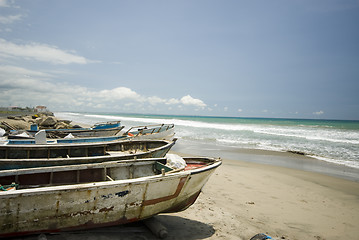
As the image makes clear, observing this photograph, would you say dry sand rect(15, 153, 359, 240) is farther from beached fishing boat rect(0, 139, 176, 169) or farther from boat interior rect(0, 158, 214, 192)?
beached fishing boat rect(0, 139, 176, 169)

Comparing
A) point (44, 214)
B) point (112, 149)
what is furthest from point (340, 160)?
point (44, 214)

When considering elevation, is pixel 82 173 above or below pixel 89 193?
below

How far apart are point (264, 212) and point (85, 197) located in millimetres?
5028

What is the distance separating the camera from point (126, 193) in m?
4.16

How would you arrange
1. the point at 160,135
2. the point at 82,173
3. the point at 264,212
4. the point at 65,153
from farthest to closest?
the point at 160,135 → the point at 65,153 → the point at 264,212 → the point at 82,173

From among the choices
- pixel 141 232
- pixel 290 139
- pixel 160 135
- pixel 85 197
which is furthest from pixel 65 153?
pixel 290 139

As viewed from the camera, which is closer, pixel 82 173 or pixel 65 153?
pixel 82 173

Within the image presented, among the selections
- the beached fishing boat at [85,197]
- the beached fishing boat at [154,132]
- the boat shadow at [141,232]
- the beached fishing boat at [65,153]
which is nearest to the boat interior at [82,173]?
the beached fishing boat at [85,197]

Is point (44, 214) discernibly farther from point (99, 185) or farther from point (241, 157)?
point (241, 157)

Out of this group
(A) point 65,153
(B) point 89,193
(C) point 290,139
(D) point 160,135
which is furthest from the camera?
(C) point 290,139

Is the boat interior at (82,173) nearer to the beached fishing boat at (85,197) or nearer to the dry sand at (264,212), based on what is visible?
the beached fishing boat at (85,197)

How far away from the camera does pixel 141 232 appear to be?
4645 mm

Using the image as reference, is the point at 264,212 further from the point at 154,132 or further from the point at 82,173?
the point at 154,132

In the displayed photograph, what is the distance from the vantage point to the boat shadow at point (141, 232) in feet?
13.5
